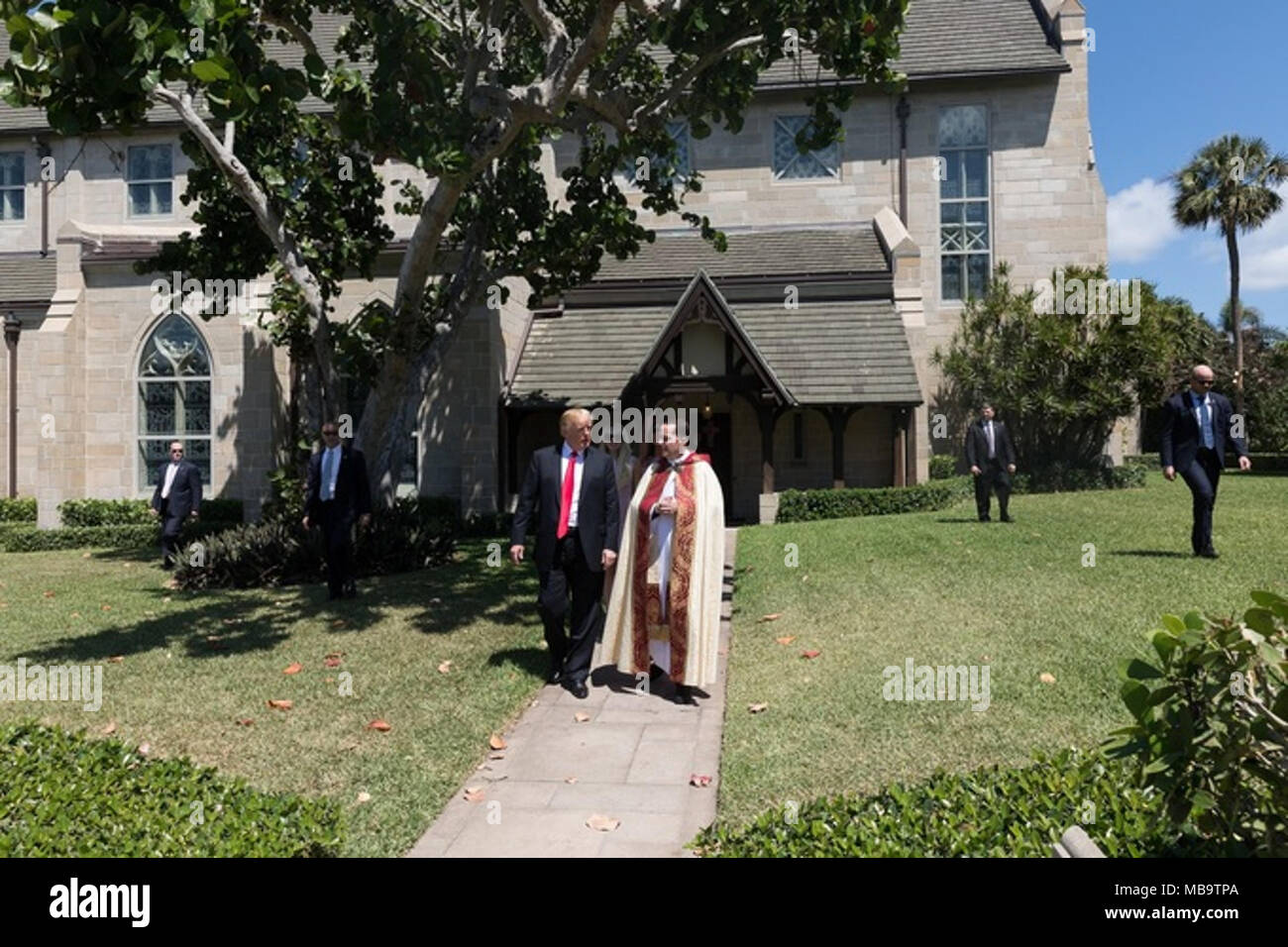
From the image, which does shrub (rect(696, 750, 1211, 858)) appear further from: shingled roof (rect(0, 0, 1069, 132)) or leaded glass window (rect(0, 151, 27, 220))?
leaded glass window (rect(0, 151, 27, 220))

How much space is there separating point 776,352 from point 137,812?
17766mm

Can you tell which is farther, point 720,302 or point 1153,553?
point 720,302

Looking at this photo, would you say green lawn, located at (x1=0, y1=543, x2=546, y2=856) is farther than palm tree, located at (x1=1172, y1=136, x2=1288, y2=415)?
No

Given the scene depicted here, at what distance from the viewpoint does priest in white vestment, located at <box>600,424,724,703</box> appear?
6602mm

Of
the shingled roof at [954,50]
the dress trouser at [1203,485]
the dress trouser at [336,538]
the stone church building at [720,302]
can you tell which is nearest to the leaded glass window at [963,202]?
the stone church building at [720,302]

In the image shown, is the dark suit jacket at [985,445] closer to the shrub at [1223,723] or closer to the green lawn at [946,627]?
the green lawn at [946,627]

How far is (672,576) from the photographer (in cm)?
671

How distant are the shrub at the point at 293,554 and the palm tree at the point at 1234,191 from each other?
38.3 m

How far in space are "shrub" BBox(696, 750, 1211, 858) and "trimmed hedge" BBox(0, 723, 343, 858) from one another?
73.9 inches

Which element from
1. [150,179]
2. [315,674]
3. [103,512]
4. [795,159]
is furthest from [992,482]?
[150,179]

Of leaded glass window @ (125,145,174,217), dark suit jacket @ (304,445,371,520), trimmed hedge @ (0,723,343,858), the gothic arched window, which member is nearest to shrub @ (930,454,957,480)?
dark suit jacket @ (304,445,371,520)

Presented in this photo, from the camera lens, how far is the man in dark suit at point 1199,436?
9.84 meters

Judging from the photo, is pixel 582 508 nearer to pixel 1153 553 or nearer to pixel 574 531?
pixel 574 531

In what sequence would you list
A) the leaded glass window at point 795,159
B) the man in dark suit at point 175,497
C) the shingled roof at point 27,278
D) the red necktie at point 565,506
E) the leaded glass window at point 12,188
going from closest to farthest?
the red necktie at point 565,506
the man in dark suit at point 175,497
the shingled roof at point 27,278
the leaded glass window at point 795,159
the leaded glass window at point 12,188
